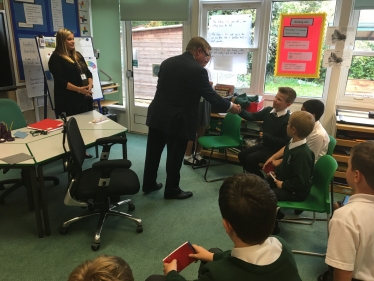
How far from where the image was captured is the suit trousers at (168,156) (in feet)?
9.36

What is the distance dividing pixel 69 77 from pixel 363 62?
3.28 metres

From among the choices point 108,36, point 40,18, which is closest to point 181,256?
point 40,18

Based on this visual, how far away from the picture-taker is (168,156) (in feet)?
9.55

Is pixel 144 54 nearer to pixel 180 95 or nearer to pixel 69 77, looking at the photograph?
pixel 69 77

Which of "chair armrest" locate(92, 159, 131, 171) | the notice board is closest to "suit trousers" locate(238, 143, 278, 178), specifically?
"chair armrest" locate(92, 159, 131, 171)

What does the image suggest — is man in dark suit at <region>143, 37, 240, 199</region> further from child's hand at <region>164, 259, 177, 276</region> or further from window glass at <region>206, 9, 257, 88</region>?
child's hand at <region>164, 259, 177, 276</region>

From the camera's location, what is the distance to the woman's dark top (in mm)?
3375

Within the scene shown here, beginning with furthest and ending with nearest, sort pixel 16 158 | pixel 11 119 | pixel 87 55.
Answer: pixel 87 55 → pixel 11 119 → pixel 16 158

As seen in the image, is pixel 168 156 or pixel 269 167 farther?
pixel 168 156

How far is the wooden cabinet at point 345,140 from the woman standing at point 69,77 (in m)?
2.77

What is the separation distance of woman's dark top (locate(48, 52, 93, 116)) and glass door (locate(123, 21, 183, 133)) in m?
1.27

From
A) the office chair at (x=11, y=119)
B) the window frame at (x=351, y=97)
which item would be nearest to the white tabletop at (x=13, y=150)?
the office chair at (x=11, y=119)

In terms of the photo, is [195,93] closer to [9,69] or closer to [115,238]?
[115,238]

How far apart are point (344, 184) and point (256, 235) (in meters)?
2.66
